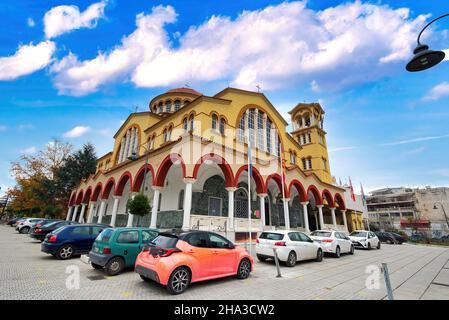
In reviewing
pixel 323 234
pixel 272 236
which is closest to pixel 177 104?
pixel 323 234

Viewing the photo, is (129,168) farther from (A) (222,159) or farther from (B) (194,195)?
(A) (222,159)

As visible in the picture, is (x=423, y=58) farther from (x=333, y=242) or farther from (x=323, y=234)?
(x=323, y=234)

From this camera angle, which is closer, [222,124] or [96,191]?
[222,124]

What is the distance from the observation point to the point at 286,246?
Answer: 9.45 m

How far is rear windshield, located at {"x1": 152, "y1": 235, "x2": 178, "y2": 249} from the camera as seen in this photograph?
584 centimetres

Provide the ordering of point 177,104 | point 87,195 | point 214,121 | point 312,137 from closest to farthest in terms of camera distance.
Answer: point 214,121 → point 87,195 → point 177,104 → point 312,137

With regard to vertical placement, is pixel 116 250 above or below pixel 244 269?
above

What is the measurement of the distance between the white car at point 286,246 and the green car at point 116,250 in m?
5.06

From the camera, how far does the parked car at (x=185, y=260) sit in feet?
17.9

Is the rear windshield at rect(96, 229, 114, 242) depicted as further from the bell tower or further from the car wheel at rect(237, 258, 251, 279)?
the bell tower

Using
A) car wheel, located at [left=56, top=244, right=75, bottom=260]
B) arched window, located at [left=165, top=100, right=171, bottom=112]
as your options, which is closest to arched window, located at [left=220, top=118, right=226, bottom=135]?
arched window, located at [left=165, top=100, right=171, bottom=112]

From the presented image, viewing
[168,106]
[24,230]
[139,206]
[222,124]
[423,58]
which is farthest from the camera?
[168,106]

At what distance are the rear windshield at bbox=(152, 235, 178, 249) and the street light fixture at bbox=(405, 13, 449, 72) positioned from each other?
763 cm

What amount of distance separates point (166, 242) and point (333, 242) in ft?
34.6
